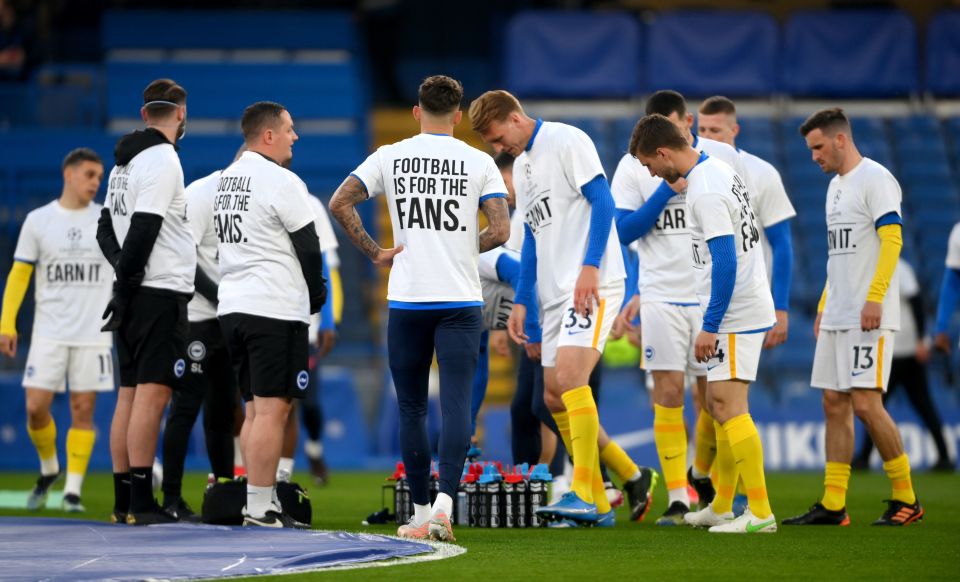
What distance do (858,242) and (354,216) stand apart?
3147 mm

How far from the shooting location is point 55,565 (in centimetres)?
567

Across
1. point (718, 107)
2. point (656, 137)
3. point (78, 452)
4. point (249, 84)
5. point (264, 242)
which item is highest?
point (249, 84)

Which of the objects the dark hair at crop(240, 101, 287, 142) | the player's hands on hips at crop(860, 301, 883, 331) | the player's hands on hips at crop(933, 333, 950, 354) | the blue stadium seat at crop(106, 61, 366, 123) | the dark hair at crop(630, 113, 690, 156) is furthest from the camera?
the blue stadium seat at crop(106, 61, 366, 123)

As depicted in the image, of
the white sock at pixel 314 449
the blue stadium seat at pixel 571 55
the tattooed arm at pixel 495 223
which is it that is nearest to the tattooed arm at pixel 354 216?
the tattooed arm at pixel 495 223

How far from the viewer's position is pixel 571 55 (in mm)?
22078

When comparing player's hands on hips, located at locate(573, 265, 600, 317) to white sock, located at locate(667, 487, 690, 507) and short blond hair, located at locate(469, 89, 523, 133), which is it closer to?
short blond hair, located at locate(469, 89, 523, 133)

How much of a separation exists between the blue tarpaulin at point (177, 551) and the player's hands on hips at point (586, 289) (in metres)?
1.64

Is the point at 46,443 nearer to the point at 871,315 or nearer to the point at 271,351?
the point at 271,351

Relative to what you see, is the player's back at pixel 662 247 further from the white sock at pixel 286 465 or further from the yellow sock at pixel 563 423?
the white sock at pixel 286 465

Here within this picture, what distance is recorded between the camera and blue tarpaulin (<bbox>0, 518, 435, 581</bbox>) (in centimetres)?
546

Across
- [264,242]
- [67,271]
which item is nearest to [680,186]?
[264,242]

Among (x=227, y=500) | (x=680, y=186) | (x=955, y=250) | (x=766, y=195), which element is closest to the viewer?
(x=227, y=500)

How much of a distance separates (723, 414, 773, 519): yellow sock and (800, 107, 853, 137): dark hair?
1.94 m

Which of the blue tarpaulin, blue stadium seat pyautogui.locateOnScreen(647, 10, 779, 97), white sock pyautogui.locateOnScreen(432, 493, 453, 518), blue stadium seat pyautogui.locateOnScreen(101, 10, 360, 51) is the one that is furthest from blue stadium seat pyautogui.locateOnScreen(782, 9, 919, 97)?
the blue tarpaulin
